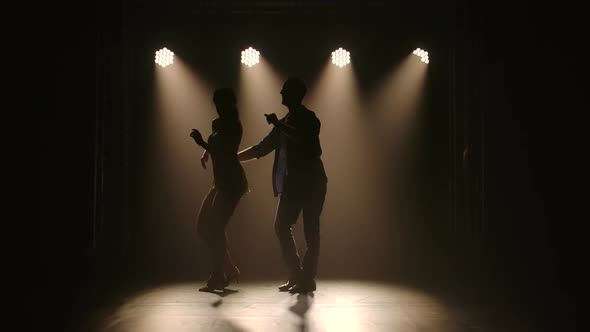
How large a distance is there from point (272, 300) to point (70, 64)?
2935 mm

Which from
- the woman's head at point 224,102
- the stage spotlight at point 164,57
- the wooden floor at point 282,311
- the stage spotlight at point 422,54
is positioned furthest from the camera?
the stage spotlight at point 422,54

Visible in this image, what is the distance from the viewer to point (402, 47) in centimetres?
700

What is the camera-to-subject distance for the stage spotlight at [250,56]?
270 inches

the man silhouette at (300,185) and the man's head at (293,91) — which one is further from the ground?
the man's head at (293,91)

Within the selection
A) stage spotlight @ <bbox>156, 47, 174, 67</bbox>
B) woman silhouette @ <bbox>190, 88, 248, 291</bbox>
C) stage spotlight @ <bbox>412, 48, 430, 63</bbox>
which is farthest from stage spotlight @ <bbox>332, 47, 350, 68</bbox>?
woman silhouette @ <bbox>190, 88, 248, 291</bbox>

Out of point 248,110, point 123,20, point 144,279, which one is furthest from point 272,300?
point 123,20

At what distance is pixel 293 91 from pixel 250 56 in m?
2.00

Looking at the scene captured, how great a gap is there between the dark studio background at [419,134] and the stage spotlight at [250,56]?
12cm

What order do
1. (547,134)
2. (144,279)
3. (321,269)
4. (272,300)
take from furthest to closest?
(321,269) < (144,279) < (547,134) < (272,300)

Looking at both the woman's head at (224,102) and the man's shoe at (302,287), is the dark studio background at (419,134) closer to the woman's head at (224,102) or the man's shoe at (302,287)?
the man's shoe at (302,287)

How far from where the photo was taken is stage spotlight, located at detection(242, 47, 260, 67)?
22.5 feet

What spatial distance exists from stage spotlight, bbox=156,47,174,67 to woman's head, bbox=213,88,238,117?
205 cm

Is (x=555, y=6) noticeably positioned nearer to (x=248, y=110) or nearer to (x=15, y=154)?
(x=248, y=110)

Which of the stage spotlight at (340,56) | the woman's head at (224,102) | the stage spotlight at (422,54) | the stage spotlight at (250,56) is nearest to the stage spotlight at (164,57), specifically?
the stage spotlight at (250,56)
